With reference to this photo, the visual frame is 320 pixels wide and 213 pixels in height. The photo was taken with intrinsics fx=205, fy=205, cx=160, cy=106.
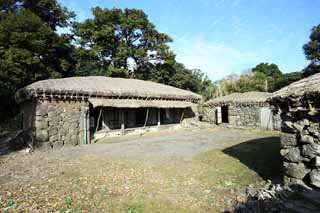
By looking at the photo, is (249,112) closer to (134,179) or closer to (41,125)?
(134,179)

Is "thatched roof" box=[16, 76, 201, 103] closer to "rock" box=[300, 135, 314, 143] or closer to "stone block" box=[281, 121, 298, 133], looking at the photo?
"stone block" box=[281, 121, 298, 133]

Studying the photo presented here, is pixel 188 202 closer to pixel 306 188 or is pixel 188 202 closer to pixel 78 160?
pixel 306 188

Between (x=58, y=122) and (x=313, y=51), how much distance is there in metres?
24.4

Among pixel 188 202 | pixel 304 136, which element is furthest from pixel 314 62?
pixel 188 202

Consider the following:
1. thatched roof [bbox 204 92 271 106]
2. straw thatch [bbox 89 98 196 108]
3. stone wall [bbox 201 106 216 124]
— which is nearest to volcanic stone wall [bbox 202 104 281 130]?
thatched roof [bbox 204 92 271 106]

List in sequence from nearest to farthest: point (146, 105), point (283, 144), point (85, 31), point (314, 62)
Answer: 1. point (283, 144)
2. point (146, 105)
3. point (314, 62)
4. point (85, 31)

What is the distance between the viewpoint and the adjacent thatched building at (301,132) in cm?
402

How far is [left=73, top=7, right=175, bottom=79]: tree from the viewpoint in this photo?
26094mm

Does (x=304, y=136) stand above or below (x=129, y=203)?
above

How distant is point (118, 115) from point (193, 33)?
1232cm

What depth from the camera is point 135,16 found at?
91.6ft

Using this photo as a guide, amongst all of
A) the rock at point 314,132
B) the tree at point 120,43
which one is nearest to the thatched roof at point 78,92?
the rock at point 314,132

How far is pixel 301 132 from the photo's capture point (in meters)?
4.32

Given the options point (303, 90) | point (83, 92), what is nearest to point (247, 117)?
point (83, 92)
